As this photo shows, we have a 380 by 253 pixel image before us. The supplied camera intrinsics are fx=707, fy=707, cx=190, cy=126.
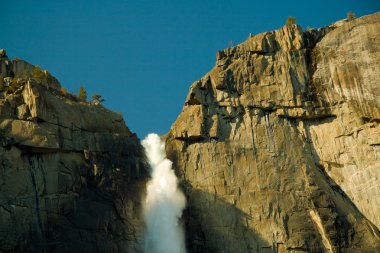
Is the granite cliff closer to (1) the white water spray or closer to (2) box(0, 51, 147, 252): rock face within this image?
(2) box(0, 51, 147, 252): rock face

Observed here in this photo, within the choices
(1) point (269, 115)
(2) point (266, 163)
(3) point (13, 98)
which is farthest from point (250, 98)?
(3) point (13, 98)

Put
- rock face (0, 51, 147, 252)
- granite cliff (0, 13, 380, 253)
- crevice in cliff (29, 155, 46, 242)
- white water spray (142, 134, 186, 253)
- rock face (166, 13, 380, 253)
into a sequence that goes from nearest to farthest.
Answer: rock face (0, 51, 147, 252)
crevice in cliff (29, 155, 46, 242)
granite cliff (0, 13, 380, 253)
rock face (166, 13, 380, 253)
white water spray (142, 134, 186, 253)

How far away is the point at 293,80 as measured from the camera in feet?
230

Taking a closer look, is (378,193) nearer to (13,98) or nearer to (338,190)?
(338,190)

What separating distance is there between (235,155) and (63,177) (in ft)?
54.1

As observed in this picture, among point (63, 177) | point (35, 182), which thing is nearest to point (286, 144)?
point (63, 177)

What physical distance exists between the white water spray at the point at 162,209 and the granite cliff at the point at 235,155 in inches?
41.3

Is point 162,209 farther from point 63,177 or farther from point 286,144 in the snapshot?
point 286,144

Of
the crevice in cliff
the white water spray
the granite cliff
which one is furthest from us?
the white water spray

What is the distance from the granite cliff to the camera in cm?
5744

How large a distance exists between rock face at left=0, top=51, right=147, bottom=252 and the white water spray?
1433mm

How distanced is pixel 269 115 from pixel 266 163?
534cm

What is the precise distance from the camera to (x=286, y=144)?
220ft

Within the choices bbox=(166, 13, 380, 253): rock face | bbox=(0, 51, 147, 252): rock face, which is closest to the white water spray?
bbox=(166, 13, 380, 253): rock face
